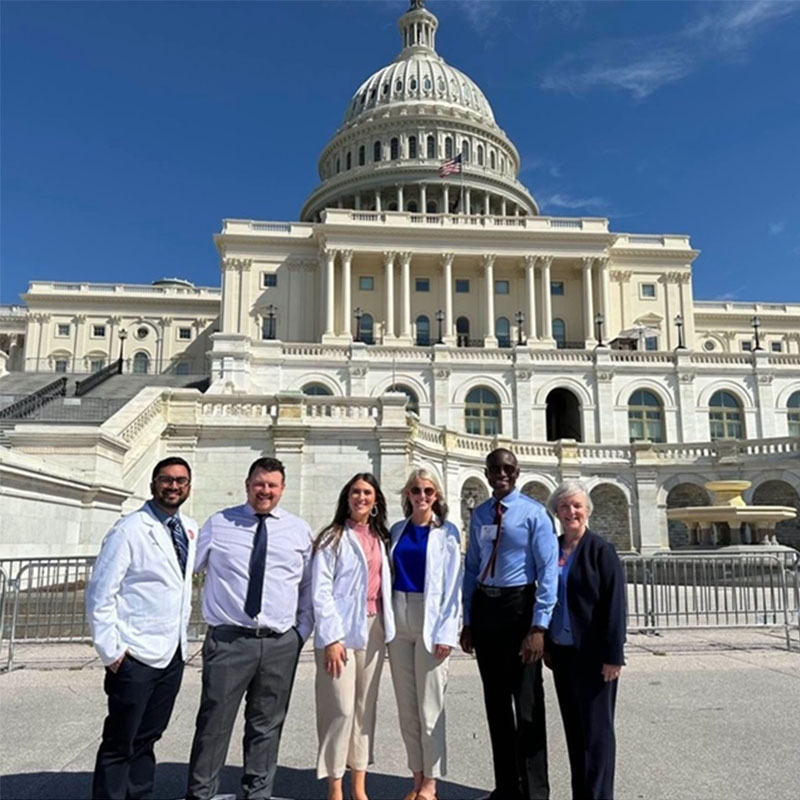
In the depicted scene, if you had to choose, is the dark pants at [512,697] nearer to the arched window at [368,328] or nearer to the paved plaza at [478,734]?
the paved plaza at [478,734]

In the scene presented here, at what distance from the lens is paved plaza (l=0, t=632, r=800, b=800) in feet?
17.1

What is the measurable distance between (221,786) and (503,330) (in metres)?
61.3

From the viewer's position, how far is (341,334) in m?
61.6

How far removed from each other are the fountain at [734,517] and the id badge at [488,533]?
20448 millimetres

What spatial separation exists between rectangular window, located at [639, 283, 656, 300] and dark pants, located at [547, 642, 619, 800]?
67215mm

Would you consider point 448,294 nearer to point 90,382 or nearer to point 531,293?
point 531,293

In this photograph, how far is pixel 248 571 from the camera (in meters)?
4.86

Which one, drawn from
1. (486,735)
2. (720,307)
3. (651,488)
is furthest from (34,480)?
(720,307)

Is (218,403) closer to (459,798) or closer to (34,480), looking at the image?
(34,480)

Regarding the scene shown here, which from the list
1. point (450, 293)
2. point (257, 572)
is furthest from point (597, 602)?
point (450, 293)

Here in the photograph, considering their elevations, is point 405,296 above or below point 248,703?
above

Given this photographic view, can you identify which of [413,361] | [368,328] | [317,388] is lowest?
[317,388]

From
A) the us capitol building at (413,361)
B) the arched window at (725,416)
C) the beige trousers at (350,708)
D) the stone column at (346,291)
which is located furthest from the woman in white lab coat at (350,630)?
the stone column at (346,291)

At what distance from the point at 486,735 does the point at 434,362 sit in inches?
1508
